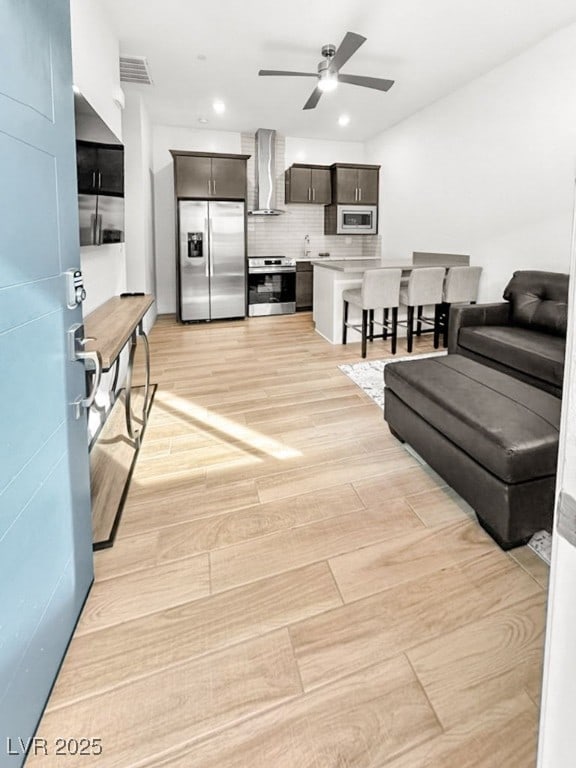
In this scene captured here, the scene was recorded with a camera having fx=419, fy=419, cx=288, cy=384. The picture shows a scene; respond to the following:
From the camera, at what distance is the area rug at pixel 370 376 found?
3.39 m

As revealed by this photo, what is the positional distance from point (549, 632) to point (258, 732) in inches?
35.2

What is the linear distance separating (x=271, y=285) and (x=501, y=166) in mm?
3552

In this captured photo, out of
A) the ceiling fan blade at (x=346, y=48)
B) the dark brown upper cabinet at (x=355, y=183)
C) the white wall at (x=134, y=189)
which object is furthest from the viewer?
the dark brown upper cabinet at (x=355, y=183)

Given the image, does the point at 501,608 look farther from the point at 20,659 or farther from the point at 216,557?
the point at 20,659

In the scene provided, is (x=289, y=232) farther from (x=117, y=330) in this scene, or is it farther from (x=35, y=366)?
(x=35, y=366)

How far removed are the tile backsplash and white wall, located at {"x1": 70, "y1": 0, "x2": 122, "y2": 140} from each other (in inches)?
137

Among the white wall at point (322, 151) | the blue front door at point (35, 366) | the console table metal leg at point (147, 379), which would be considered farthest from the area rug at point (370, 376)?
the white wall at point (322, 151)

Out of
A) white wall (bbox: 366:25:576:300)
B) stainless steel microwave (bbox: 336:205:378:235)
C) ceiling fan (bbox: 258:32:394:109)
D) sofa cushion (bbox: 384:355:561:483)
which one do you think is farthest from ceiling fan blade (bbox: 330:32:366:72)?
stainless steel microwave (bbox: 336:205:378:235)

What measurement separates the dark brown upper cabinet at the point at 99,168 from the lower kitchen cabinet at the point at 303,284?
420 centimetres

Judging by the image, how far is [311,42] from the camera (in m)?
3.86

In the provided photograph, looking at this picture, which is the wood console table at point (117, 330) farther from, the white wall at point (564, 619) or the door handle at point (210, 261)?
the door handle at point (210, 261)

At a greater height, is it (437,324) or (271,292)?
(271,292)

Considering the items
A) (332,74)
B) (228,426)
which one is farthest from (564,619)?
(332,74)

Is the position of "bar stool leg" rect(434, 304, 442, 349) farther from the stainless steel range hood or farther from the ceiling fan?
the stainless steel range hood
